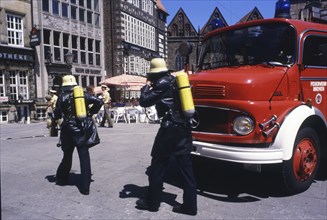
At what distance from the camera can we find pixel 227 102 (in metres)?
4.26

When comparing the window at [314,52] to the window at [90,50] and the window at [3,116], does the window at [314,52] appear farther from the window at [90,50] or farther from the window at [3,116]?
the window at [90,50]

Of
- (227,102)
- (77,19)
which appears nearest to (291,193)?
(227,102)

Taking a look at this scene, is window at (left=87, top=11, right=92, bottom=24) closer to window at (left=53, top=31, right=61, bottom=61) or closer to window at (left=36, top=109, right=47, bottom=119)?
window at (left=53, top=31, right=61, bottom=61)

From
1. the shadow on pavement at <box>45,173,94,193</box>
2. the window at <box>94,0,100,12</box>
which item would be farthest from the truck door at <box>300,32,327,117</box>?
the window at <box>94,0,100,12</box>

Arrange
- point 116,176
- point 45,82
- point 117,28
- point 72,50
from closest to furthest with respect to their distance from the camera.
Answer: point 116,176 < point 45,82 < point 72,50 < point 117,28

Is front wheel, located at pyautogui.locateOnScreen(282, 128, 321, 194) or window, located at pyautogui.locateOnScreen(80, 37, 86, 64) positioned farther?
window, located at pyautogui.locateOnScreen(80, 37, 86, 64)

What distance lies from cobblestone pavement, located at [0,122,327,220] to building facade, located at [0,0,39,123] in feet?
47.6

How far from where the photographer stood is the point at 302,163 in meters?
4.48

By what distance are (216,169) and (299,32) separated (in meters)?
2.75

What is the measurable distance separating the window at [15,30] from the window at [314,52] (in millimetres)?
19773

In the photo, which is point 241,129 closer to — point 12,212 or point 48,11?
point 12,212


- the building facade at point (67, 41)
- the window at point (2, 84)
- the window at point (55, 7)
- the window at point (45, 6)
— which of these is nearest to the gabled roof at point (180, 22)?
the building facade at point (67, 41)

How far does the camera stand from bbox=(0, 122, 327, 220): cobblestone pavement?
153 inches

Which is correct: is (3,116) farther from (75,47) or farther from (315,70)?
(315,70)
